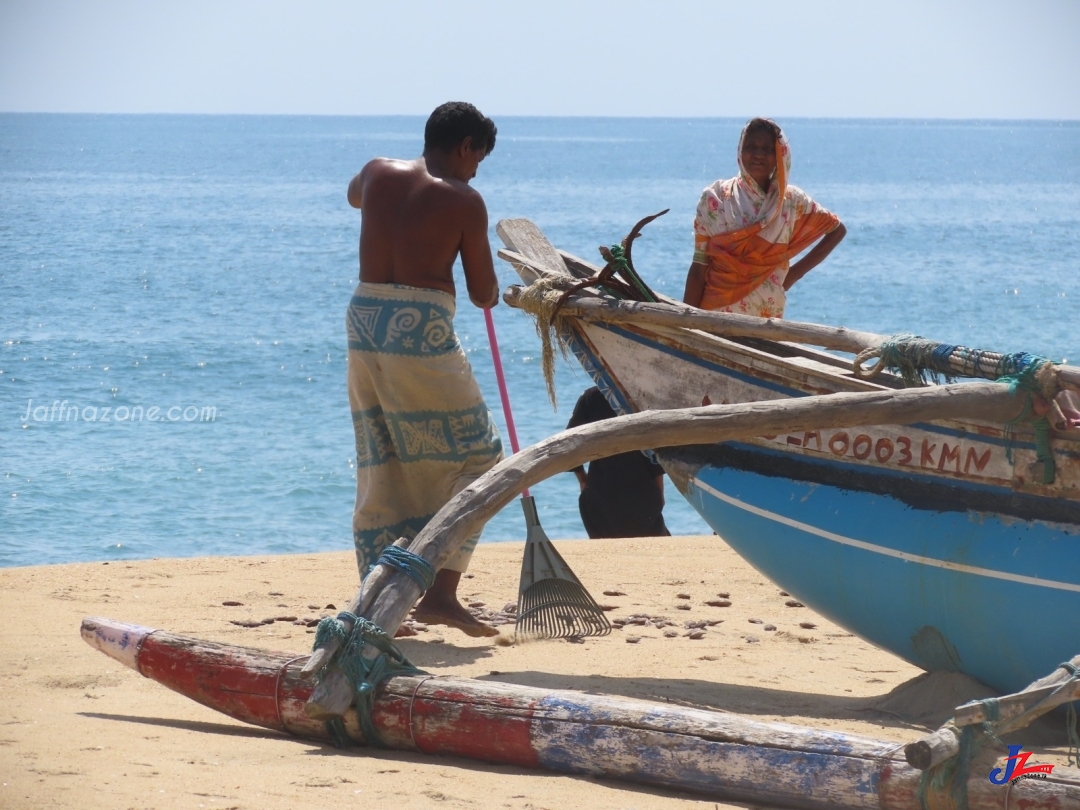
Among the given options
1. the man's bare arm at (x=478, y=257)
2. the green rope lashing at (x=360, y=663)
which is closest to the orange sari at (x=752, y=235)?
the man's bare arm at (x=478, y=257)

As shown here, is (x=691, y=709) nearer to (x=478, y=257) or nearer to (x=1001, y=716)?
(x=1001, y=716)

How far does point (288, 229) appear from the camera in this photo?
4200cm

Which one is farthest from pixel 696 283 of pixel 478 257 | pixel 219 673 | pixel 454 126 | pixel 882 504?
pixel 219 673

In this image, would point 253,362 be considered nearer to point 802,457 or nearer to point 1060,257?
point 802,457

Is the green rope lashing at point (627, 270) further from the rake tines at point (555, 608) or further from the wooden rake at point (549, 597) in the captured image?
the rake tines at point (555, 608)

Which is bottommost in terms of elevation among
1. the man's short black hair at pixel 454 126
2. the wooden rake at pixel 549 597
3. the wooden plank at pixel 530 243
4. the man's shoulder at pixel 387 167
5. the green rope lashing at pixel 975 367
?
the wooden rake at pixel 549 597

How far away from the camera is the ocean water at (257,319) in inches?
466

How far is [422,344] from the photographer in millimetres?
4594

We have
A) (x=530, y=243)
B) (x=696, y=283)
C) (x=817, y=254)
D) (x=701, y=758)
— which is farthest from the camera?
(x=817, y=254)

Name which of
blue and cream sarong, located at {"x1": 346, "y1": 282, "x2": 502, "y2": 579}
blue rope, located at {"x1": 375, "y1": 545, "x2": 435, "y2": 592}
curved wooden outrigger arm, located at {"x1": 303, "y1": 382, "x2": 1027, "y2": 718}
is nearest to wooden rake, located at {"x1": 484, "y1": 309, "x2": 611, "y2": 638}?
blue and cream sarong, located at {"x1": 346, "y1": 282, "x2": 502, "y2": 579}

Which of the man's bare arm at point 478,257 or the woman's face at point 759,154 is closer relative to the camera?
the man's bare arm at point 478,257

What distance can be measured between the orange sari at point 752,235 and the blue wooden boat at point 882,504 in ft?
2.56

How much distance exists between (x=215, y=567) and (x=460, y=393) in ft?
7.53

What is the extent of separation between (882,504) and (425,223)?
1.83 metres
